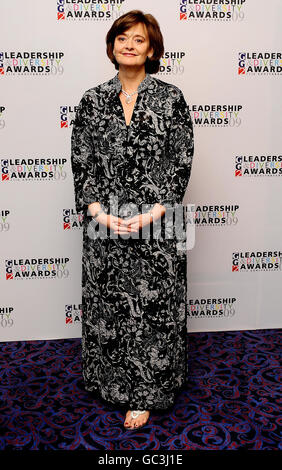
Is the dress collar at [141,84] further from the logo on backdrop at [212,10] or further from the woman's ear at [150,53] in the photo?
the logo on backdrop at [212,10]

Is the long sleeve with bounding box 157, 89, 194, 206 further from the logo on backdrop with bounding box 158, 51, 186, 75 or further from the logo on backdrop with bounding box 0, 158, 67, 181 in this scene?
the logo on backdrop with bounding box 0, 158, 67, 181

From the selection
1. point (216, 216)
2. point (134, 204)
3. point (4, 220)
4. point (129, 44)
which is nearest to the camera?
point (129, 44)

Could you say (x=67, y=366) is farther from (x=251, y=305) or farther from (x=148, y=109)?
(x=148, y=109)

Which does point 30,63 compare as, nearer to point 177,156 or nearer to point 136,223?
point 177,156

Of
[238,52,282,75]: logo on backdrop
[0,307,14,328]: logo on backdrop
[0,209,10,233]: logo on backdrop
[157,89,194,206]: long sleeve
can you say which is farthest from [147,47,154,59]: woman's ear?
[0,307,14,328]: logo on backdrop

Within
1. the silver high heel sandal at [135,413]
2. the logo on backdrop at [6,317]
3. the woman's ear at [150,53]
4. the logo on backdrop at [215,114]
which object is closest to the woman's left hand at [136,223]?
Result: the woman's ear at [150,53]

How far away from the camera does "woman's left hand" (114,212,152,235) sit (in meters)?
2.07

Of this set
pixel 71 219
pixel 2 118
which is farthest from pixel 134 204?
pixel 2 118

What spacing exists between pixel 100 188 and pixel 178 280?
53cm

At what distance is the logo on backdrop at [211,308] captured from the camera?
10.1ft

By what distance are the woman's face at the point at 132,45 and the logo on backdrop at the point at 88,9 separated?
0.74 metres

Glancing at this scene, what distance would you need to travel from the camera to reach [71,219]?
291cm

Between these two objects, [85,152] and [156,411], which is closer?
[85,152]

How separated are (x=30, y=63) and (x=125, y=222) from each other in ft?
3.95
